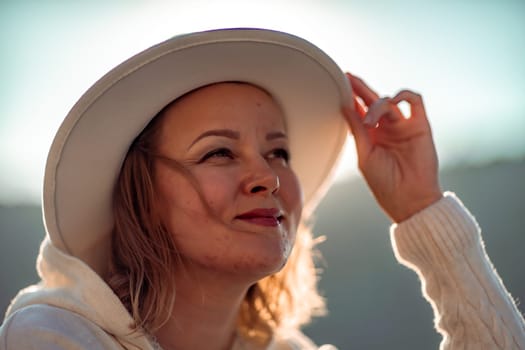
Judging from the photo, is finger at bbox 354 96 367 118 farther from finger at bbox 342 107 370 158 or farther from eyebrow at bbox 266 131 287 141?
eyebrow at bbox 266 131 287 141

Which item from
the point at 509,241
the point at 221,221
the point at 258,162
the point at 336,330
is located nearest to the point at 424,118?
the point at 258,162

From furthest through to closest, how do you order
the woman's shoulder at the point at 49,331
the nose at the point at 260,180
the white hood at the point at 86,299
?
1. the nose at the point at 260,180
2. the white hood at the point at 86,299
3. the woman's shoulder at the point at 49,331

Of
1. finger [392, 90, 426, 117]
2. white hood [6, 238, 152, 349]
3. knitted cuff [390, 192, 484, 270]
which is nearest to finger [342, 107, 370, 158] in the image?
finger [392, 90, 426, 117]

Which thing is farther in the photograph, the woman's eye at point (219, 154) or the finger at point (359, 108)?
the finger at point (359, 108)

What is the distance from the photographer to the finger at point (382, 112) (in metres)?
2.04

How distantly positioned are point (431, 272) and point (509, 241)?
267 centimetres

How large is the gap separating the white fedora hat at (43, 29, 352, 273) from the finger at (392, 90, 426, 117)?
0.26 metres

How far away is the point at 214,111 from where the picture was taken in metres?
1.77

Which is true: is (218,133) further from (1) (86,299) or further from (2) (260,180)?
(1) (86,299)

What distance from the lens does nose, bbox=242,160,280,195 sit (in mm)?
1724

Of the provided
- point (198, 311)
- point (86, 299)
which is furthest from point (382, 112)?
point (86, 299)

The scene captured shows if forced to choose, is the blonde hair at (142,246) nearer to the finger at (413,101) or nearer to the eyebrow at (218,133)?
the eyebrow at (218,133)

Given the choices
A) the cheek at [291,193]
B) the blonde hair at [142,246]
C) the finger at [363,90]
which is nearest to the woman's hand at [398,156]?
the finger at [363,90]

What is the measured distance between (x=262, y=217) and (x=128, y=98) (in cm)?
40
